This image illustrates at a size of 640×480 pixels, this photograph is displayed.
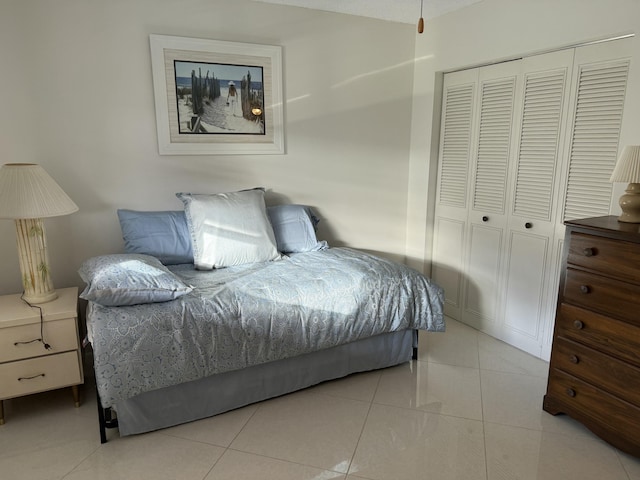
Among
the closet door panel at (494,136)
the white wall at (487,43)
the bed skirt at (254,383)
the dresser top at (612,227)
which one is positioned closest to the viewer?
the dresser top at (612,227)

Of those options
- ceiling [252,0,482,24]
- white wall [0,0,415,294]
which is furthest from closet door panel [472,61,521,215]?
white wall [0,0,415,294]

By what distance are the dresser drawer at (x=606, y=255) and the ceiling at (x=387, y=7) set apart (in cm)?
189

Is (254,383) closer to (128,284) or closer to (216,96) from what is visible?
(128,284)

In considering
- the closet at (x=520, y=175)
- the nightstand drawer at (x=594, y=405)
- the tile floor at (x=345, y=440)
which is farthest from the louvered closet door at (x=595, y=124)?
the tile floor at (x=345, y=440)

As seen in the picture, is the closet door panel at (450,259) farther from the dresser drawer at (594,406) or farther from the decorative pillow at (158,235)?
the decorative pillow at (158,235)

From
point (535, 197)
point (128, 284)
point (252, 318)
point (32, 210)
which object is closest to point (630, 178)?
point (535, 197)

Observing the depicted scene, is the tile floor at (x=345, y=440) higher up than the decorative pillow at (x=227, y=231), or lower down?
lower down

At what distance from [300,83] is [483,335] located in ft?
7.59

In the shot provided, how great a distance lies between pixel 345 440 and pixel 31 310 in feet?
5.49

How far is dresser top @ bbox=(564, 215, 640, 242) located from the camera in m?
1.83

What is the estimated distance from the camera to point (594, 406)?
2051 mm

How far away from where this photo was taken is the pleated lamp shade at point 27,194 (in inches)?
83.4

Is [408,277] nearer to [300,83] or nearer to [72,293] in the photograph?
[300,83]

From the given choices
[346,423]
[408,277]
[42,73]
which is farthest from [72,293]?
[408,277]
